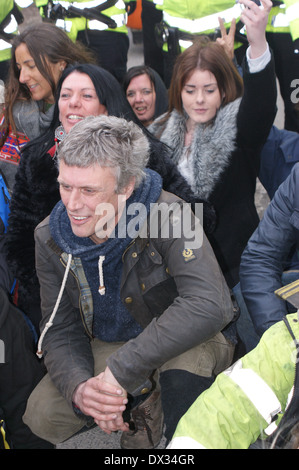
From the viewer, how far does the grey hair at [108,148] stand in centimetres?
226

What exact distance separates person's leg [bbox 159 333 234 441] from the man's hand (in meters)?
0.17

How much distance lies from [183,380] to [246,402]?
45cm

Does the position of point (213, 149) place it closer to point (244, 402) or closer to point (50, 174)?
point (50, 174)

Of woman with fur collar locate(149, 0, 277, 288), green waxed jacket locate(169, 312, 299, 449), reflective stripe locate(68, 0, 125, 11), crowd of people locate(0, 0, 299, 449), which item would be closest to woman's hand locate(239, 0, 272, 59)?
crowd of people locate(0, 0, 299, 449)

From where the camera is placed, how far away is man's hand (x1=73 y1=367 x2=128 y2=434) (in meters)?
2.22

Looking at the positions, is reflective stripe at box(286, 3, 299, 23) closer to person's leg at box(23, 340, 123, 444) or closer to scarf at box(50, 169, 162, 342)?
scarf at box(50, 169, 162, 342)

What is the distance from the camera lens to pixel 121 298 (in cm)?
241

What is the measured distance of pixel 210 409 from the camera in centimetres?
183

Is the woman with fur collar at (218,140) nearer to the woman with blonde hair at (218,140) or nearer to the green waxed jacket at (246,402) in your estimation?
the woman with blonde hair at (218,140)

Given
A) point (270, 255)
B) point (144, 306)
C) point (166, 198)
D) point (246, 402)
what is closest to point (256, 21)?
point (166, 198)
